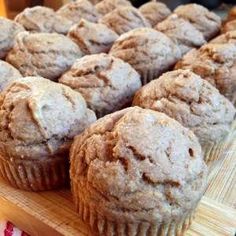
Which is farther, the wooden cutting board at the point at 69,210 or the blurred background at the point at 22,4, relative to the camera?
the blurred background at the point at 22,4

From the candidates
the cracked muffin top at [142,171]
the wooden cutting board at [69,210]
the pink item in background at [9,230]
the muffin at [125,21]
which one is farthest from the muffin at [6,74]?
the muffin at [125,21]

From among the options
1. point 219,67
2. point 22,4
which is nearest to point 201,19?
point 219,67

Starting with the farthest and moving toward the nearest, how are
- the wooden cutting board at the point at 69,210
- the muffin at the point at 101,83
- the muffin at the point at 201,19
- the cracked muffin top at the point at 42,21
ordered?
the muffin at the point at 201,19 < the cracked muffin top at the point at 42,21 < the muffin at the point at 101,83 < the wooden cutting board at the point at 69,210

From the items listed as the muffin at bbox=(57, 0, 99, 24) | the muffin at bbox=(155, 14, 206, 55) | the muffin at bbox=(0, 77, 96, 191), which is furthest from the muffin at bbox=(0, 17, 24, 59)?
the muffin at bbox=(155, 14, 206, 55)

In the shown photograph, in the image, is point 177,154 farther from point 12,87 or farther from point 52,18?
point 52,18

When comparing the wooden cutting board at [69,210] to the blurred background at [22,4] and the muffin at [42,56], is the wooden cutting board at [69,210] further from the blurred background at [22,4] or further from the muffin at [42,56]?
the blurred background at [22,4]

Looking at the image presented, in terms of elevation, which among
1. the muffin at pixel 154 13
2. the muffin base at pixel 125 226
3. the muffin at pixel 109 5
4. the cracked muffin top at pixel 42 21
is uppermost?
the cracked muffin top at pixel 42 21

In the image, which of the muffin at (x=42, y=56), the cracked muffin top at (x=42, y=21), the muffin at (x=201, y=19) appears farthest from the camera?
the muffin at (x=201, y=19)

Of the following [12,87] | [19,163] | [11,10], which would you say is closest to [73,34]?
[12,87]
